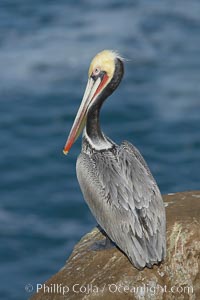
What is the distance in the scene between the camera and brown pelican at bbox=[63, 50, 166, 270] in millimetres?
11898

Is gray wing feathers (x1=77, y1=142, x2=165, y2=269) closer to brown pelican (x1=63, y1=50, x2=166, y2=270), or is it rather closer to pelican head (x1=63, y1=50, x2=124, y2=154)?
brown pelican (x1=63, y1=50, x2=166, y2=270)

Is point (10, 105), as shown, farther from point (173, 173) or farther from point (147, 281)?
point (147, 281)

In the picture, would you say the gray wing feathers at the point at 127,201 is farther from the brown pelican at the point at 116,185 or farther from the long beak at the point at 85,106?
the long beak at the point at 85,106

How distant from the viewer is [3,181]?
848 inches

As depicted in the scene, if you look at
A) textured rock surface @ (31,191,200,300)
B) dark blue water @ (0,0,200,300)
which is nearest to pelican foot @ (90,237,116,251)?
textured rock surface @ (31,191,200,300)

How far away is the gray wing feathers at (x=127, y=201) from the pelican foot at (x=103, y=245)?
0.20 m

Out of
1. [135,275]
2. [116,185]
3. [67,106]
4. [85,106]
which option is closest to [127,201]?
[116,185]

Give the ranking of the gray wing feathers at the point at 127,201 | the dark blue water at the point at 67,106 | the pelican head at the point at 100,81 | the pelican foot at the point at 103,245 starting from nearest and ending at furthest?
the gray wing feathers at the point at 127,201 < the pelican foot at the point at 103,245 < the pelican head at the point at 100,81 < the dark blue water at the point at 67,106

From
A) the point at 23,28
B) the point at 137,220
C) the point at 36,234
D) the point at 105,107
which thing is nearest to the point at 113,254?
the point at 137,220

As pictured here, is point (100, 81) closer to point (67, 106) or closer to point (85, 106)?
point (85, 106)

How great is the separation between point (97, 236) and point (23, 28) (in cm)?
1438

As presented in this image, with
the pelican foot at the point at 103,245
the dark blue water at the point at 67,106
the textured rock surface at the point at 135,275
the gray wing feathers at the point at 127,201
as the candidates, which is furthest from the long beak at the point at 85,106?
the dark blue water at the point at 67,106

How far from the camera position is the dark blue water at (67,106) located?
20.4m

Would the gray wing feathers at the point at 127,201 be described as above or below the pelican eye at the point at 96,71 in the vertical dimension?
below
